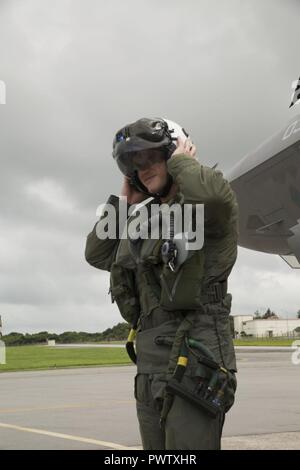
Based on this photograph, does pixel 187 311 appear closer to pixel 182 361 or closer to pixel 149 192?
pixel 182 361

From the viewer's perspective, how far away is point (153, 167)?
3492mm

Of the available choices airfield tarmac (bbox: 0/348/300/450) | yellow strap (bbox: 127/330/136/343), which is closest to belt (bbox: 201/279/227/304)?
yellow strap (bbox: 127/330/136/343)

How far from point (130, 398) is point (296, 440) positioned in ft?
18.4

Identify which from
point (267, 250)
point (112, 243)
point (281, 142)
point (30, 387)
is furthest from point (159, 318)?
point (267, 250)

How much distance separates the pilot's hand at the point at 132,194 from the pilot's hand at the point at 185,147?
392 mm

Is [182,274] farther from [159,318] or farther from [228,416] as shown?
[228,416]

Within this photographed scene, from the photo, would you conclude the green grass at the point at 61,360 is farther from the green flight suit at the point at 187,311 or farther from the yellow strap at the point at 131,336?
the green flight suit at the point at 187,311

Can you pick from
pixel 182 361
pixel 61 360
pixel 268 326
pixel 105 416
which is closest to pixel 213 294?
pixel 182 361

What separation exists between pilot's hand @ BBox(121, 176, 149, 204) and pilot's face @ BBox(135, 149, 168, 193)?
0.86ft

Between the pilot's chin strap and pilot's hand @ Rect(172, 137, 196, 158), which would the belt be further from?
pilot's hand @ Rect(172, 137, 196, 158)

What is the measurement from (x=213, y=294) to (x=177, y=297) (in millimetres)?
→ 230

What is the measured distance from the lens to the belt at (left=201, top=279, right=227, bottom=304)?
3.29 metres

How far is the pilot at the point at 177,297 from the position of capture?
312 centimetres
